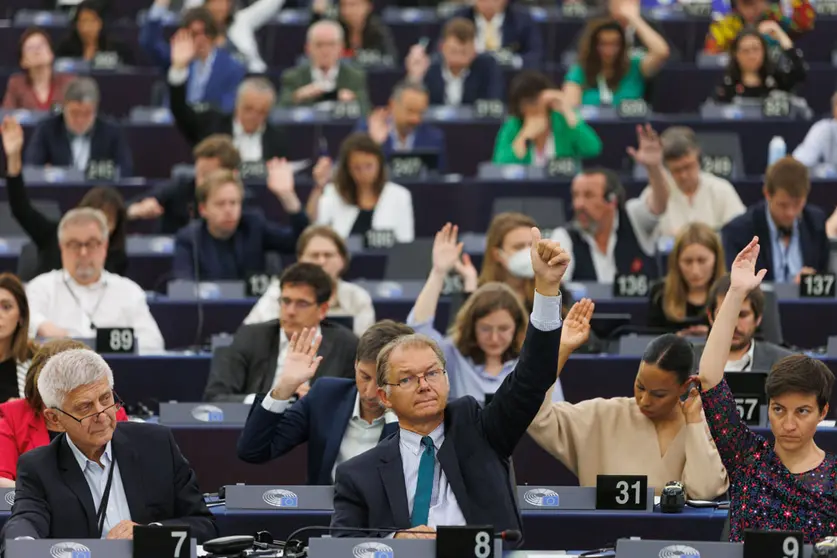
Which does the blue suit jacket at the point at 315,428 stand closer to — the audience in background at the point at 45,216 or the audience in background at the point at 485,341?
the audience in background at the point at 485,341

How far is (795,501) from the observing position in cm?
435

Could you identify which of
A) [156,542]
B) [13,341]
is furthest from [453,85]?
[156,542]

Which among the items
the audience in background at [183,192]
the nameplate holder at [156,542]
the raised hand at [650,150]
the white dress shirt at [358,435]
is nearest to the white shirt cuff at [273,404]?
the white dress shirt at [358,435]

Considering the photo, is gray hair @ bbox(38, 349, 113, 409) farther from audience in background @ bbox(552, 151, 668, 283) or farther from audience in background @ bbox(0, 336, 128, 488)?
audience in background @ bbox(552, 151, 668, 283)

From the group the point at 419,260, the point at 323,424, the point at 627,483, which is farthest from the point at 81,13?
the point at 627,483

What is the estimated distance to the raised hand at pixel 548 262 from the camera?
13.3 ft

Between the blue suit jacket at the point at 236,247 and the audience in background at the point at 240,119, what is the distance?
134cm

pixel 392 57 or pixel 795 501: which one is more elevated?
pixel 392 57

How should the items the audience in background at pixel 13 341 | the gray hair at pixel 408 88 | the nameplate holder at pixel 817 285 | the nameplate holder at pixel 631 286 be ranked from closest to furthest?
the audience in background at pixel 13 341, the nameplate holder at pixel 817 285, the nameplate holder at pixel 631 286, the gray hair at pixel 408 88

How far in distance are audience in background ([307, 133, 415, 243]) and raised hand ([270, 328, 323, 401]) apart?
3.43 metres

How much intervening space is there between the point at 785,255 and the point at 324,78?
354cm

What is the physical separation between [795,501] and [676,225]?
410 cm

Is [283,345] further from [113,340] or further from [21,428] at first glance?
[21,428]

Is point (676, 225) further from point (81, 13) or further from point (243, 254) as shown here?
point (81, 13)
